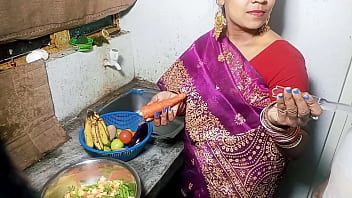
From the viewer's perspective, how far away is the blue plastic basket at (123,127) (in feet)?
3.52

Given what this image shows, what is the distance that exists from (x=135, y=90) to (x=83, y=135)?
51 cm

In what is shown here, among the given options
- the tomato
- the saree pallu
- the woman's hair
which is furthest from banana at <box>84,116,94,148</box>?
the woman's hair

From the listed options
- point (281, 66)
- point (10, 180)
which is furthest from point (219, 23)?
point (10, 180)

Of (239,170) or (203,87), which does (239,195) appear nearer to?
(239,170)

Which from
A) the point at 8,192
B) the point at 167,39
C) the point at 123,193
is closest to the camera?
the point at 8,192

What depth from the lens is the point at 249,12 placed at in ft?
3.10

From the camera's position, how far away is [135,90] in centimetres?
161

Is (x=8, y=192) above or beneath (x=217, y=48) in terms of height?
above

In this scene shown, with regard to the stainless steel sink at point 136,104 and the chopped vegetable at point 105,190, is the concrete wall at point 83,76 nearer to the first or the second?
the stainless steel sink at point 136,104

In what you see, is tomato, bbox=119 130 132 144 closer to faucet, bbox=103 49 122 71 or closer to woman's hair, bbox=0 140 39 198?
faucet, bbox=103 49 122 71

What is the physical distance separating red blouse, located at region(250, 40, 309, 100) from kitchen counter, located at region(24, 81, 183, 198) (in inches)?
18.4

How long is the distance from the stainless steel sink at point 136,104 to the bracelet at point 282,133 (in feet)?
2.16

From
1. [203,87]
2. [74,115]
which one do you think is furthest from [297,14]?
[74,115]

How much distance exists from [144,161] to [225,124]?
0.34 meters
